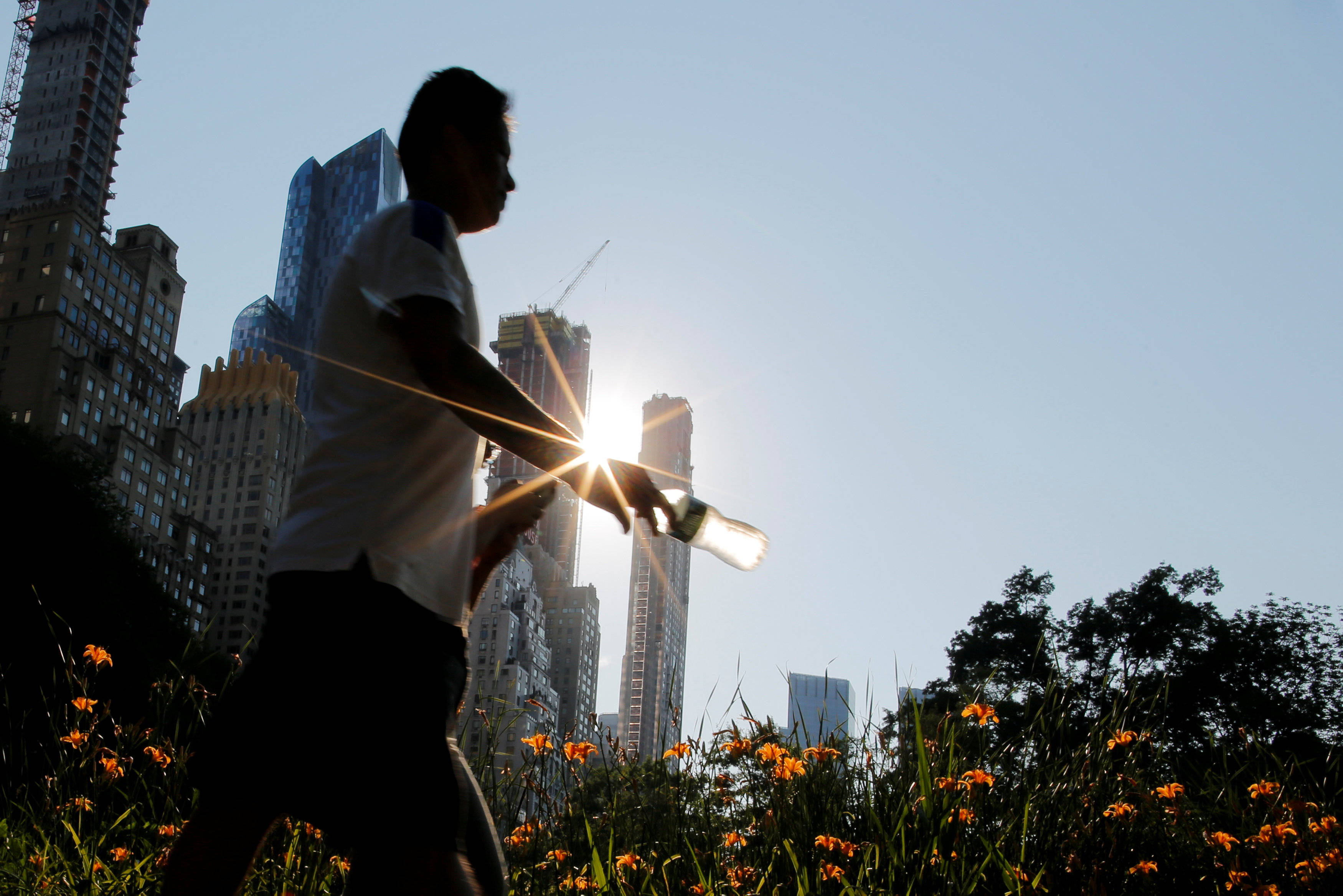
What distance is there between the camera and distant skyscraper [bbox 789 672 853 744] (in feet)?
9.95

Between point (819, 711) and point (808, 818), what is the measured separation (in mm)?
599

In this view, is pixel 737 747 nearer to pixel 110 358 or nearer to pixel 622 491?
pixel 622 491

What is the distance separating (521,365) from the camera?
153250 mm

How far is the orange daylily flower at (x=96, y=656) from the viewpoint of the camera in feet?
9.78

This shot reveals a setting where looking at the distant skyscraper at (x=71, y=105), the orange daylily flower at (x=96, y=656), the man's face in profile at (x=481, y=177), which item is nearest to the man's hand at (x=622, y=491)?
the man's face in profile at (x=481, y=177)

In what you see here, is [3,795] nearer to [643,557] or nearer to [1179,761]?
[1179,761]

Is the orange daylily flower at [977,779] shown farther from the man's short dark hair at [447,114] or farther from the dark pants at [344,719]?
the man's short dark hair at [447,114]

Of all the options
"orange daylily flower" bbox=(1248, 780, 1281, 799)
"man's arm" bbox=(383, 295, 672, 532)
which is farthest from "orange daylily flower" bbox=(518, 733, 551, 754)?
"orange daylily flower" bbox=(1248, 780, 1281, 799)

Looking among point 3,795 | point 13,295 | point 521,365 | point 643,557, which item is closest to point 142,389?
point 13,295

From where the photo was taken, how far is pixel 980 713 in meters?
2.77

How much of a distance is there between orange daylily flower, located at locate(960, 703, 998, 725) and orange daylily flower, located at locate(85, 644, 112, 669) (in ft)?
8.33

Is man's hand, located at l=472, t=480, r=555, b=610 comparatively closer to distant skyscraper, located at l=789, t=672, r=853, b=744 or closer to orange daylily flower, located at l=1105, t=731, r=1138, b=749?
distant skyscraper, located at l=789, t=672, r=853, b=744

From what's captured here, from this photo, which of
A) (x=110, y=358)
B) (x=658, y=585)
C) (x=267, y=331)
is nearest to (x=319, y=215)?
(x=267, y=331)

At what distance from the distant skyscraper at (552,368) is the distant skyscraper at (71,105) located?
68.2 meters
